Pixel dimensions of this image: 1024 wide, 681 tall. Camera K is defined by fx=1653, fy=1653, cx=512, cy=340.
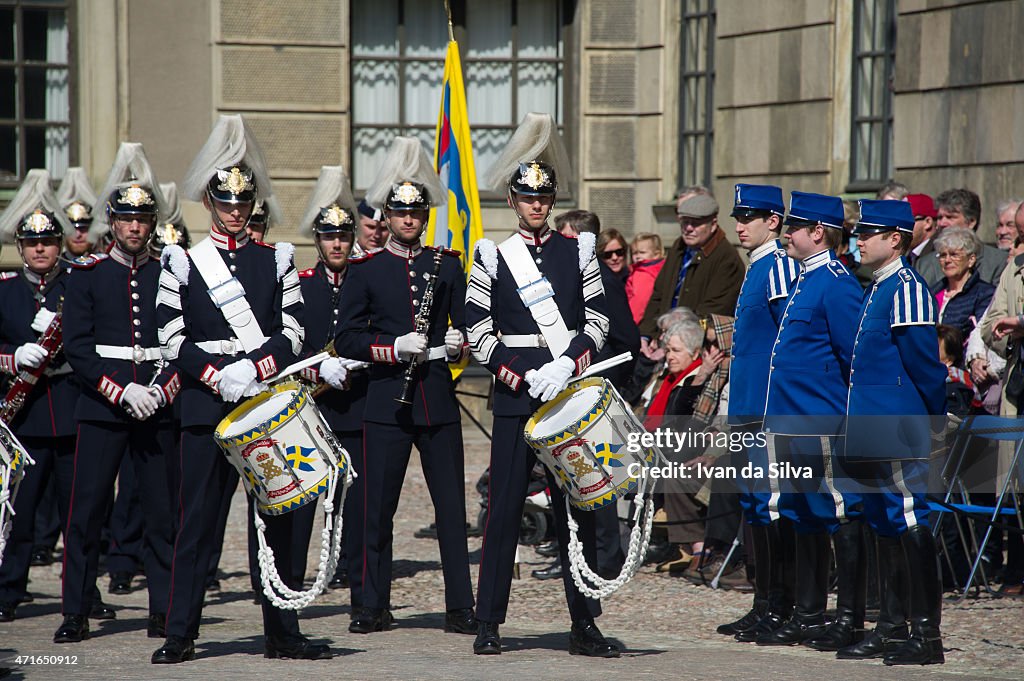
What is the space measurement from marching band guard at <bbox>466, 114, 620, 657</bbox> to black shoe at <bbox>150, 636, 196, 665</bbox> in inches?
50.6

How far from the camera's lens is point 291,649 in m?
7.37

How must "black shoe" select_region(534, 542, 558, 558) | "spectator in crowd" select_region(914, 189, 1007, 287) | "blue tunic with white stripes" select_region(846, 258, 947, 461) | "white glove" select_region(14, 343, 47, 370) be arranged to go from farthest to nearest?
1. "black shoe" select_region(534, 542, 558, 558)
2. "spectator in crowd" select_region(914, 189, 1007, 287)
3. "white glove" select_region(14, 343, 47, 370)
4. "blue tunic with white stripes" select_region(846, 258, 947, 461)

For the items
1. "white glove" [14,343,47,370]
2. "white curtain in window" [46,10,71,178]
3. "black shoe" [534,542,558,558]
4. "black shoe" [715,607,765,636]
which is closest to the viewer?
"black shoe" [715,607,765,636]

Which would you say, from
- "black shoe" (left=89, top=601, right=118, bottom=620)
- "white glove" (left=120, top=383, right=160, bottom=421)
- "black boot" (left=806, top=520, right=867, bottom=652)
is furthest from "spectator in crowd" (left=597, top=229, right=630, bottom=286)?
"black shoe" (left=89, top=601, right=118, bottom=620)

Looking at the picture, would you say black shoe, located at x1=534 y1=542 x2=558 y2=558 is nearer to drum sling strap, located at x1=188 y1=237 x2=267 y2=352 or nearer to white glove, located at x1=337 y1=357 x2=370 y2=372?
white glove, located at x1=337 y1=357 x2=370 y2=372

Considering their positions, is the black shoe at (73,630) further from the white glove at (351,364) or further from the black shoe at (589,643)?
the black shoe at (589,643)

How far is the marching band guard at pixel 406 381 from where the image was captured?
8.23m

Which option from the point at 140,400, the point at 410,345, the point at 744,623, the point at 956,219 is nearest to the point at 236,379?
the point at 140,400

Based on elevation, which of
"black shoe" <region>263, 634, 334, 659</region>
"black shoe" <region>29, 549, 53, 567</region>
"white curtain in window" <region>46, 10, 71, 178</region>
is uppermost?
"white curtain in window" <region>46, 10, 71, 178</region>

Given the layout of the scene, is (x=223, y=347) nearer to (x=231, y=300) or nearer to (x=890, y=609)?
(x=231, y=300)

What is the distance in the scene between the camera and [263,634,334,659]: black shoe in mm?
7359

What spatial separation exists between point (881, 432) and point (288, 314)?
2.71 metres

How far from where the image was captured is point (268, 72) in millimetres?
15914

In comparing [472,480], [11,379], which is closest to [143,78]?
[472,480]
